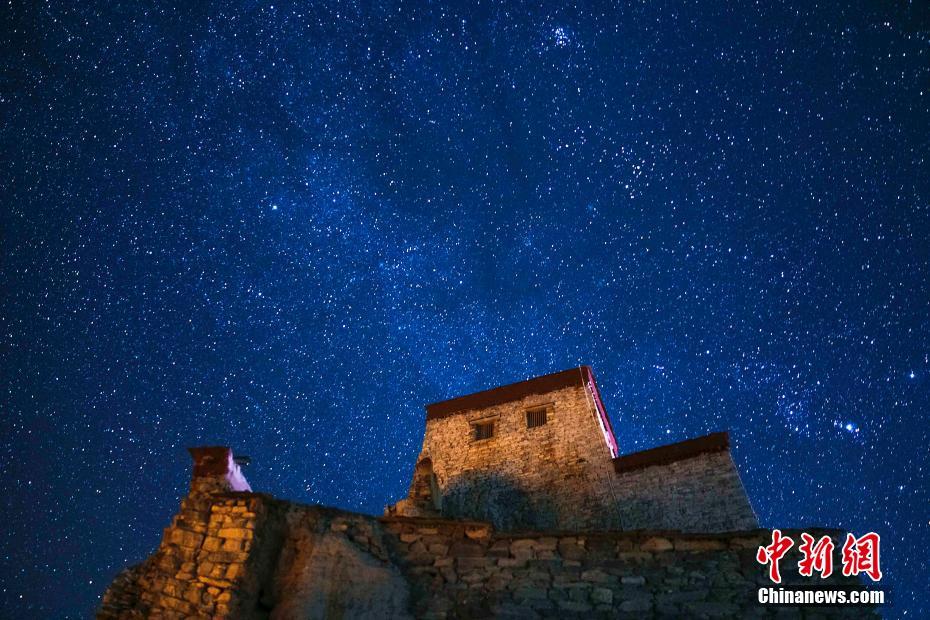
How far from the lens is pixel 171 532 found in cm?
720

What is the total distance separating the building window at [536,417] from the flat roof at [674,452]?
3337 millimetres

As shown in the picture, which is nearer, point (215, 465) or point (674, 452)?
point (215, 465)

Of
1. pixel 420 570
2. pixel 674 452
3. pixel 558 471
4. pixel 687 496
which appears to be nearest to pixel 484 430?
pixel 558 471

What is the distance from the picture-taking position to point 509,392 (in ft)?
66.6

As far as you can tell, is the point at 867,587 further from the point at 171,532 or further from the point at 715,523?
the point at 171,532

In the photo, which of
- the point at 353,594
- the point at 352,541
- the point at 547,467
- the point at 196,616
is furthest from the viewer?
the point at 547,467

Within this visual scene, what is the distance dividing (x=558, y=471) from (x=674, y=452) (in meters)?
3.91

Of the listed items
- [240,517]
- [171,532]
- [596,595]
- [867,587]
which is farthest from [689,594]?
[171,532]

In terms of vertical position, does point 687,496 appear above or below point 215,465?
above

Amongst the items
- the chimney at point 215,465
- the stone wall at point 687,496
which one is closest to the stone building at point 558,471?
the stone wall at point 687,496

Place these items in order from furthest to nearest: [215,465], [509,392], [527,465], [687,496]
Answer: [509,392] → [527,465] → [687,496] → [215,465]

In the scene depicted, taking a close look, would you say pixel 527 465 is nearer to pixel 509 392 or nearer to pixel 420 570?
pixel 509 392

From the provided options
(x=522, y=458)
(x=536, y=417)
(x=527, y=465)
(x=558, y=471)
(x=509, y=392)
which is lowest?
(x=558, y=471)

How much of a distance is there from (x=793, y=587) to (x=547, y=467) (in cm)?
1117
